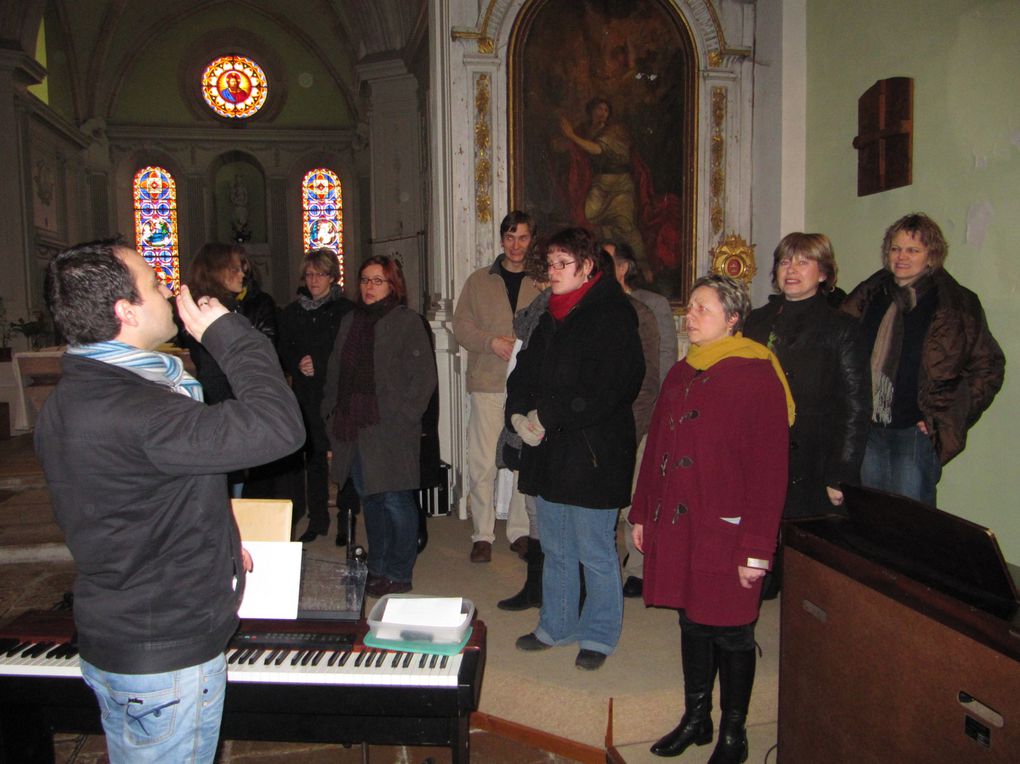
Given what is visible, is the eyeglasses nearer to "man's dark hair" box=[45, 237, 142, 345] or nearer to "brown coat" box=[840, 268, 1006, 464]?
"brown coat" box=[840, 268, 1006, 464]

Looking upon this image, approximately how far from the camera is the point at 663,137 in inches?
203

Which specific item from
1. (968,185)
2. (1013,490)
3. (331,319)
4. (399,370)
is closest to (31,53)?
(331,319)

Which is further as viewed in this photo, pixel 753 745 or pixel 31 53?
pixel 31 53

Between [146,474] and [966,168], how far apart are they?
12.1 ft

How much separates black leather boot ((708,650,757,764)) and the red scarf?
4.16 ft

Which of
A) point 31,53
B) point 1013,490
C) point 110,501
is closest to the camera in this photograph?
point 110,501

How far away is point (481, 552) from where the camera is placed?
13.2 ft

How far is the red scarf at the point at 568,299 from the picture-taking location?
271 centimetres

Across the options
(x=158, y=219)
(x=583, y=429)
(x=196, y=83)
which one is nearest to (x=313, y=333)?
(x=583, y=429)

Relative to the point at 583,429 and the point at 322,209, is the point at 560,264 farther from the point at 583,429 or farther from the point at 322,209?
the point at 322,209

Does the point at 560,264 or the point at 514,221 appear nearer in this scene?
the point at 560,264

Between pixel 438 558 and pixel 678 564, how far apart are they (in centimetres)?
211

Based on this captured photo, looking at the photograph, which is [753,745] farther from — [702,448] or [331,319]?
[331,319]

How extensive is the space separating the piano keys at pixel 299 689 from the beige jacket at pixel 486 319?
2.14m
